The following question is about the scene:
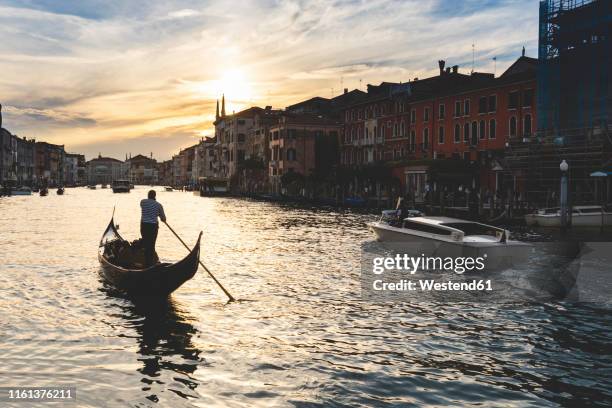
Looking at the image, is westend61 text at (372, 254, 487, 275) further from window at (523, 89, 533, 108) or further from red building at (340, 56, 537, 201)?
window at (523, 89, 533, 108)

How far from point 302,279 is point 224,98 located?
14574 centimetres

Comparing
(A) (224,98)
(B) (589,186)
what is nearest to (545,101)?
(B) (589,186)

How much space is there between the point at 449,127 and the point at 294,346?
151 feet

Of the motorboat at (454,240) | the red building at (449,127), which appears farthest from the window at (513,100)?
the motorboat at (454,240)

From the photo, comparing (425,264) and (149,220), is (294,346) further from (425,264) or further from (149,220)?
(425,264)

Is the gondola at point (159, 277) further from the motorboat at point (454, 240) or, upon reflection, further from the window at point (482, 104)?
the window at point (482, 104)

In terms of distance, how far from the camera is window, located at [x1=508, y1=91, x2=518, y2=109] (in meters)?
45.1

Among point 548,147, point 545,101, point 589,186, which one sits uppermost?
point 545,101

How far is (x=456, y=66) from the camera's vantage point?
6106cm

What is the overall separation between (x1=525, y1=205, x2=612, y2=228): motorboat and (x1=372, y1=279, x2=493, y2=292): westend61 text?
15552 millimetres

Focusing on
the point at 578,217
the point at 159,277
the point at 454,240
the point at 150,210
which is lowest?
the point at 159,277

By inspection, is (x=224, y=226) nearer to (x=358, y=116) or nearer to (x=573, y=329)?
(x=573, y=329)

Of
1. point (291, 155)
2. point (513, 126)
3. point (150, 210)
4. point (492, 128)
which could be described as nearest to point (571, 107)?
point (513, 126)

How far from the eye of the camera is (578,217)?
28266 mm
